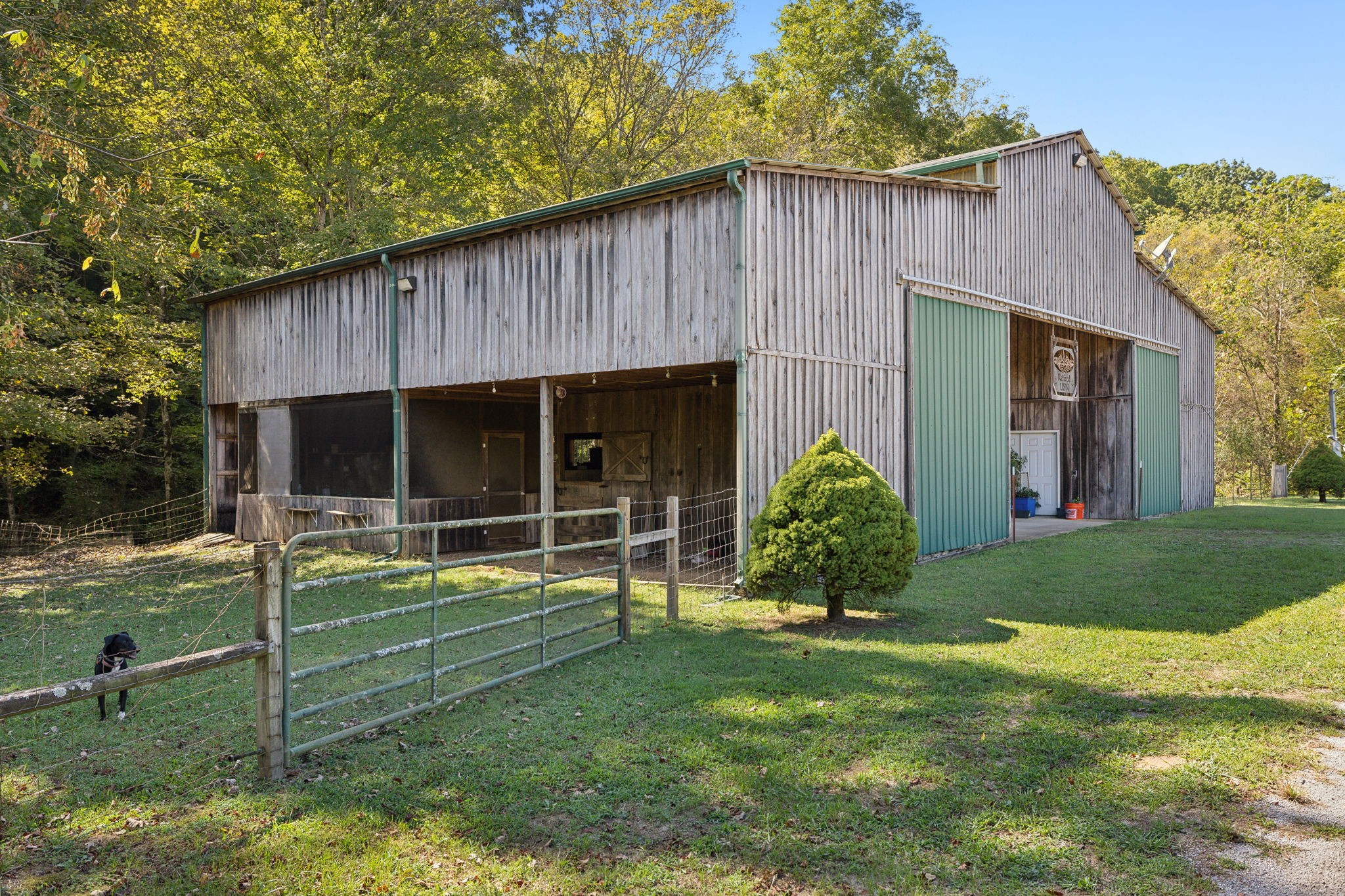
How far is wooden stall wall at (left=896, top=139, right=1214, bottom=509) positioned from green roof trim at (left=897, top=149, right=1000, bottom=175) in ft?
1.06

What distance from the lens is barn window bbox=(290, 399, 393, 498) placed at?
14.1 meters

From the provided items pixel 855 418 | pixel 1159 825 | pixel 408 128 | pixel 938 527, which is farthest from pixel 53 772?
pixel 408 128

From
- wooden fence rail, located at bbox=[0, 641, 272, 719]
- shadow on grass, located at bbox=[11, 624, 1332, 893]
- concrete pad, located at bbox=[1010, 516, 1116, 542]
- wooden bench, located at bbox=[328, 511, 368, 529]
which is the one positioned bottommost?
shadow on grass, located at bbox=[11, 624, 1332, 893]

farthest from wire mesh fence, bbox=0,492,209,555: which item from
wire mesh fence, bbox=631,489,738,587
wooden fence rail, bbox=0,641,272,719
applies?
wooden fence rail, bbox=0,641,272,719

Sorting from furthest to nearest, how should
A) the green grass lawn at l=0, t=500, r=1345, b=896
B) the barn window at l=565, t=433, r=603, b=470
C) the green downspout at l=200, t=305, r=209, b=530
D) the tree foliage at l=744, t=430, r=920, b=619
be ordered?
the green downspout at l=200, t=305, r=209, b=530 → the barn window at l=565, t=433, r=603, b=470 → the tree foliage at l=744, t=430, r=920, b=619 → the green grass lawn at l=0, t=500, r=1345, b=896

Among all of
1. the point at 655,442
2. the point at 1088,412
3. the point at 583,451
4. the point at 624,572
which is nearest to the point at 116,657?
the point at 624,572

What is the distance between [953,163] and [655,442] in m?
6.67

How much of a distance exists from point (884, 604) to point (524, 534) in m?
9.40

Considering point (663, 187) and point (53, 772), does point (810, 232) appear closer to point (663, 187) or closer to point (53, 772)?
point (663, 187)

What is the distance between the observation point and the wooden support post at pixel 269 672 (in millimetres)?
4062

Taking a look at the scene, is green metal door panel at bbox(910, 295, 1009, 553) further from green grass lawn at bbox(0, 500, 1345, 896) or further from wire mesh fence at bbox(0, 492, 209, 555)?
wire mesh fence at bbox(0, 492, 209, 555)

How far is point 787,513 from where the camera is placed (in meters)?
7.46

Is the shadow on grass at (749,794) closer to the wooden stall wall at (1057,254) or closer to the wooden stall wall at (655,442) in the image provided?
the wooden stall wall at (1057,254)

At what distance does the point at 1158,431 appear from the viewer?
61.5 ft
